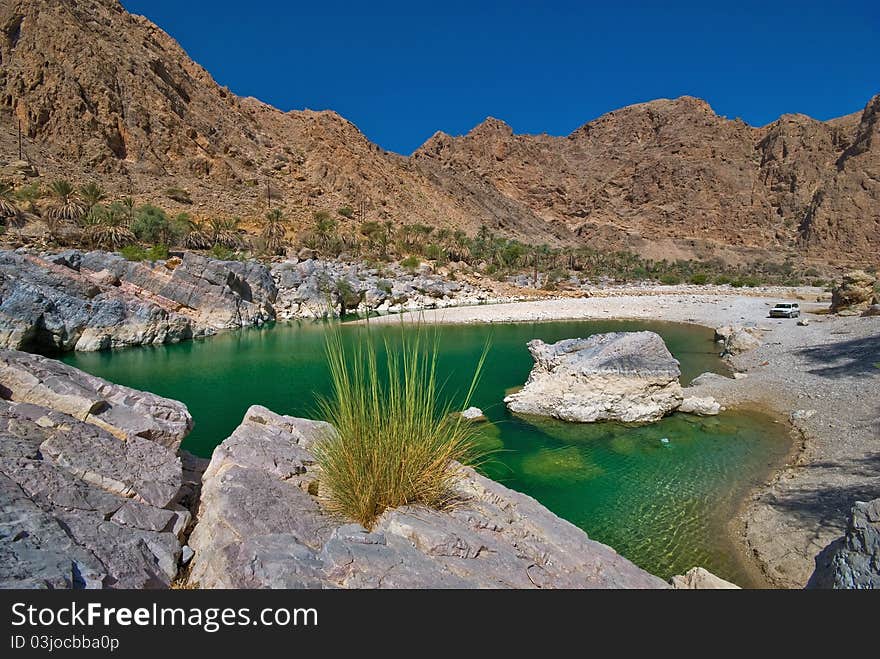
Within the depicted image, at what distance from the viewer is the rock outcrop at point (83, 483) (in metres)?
1.97

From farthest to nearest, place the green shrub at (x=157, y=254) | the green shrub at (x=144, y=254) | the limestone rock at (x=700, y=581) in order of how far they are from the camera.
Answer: the green shrub at (x=157, y=254) < the green shrub at (x=144, y=254) < the limestone rock at (x=700, y=581)

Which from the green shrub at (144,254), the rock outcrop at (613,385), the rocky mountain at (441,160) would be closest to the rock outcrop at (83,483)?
the rock outcrop at (613,385)

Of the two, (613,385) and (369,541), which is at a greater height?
(369,541)

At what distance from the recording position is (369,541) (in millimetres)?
2381

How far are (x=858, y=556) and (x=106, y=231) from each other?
116 ft

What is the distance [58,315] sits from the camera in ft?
56.8

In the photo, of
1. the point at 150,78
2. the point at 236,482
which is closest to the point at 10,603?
the point at 236,482

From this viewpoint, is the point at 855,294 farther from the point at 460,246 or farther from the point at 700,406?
the point at 460,246

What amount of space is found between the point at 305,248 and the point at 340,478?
41478 millimetres

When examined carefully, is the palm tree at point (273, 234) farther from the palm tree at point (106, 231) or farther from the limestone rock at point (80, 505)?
the limestone rock at point (80, 505)

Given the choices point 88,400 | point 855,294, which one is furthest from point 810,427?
point 855,294

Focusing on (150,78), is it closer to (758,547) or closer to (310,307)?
(310,307)

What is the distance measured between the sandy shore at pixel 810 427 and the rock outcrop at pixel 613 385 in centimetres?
191

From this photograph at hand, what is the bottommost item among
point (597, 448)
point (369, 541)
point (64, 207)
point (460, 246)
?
point (597, 448)
